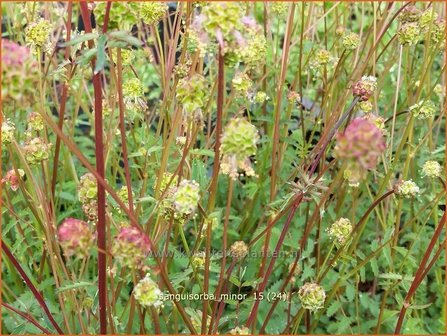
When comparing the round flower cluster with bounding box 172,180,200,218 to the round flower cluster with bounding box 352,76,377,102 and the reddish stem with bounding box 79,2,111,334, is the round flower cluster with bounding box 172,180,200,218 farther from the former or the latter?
the round flower cluster with bounding box 352,76,377,102

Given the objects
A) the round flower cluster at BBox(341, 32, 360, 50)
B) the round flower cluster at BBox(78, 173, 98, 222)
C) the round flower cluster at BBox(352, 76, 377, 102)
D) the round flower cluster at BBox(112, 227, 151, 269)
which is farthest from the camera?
the round flower cluster at BBox(341, 32, 360, 50)

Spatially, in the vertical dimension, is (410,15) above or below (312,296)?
above

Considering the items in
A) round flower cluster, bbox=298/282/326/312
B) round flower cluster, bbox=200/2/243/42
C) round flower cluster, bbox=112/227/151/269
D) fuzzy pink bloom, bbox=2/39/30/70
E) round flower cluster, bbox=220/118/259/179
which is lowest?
round flower cluster, bbox=298/282/326/312

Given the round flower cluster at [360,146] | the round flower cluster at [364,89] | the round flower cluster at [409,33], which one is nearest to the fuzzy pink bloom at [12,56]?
the round flower cluster at [360,146]

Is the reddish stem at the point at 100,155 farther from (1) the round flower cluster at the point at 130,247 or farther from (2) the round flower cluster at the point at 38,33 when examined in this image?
(2) the round flower cluster at the point at 38,33

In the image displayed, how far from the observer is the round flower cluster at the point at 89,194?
1.34m

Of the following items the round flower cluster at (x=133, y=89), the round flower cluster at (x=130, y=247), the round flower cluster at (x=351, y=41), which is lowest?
the round flower cluster at (x=130, y=247)

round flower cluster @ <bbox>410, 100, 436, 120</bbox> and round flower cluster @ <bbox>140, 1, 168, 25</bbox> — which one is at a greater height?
round flower cluster @ <bbox>140, 1, 168, 25</bbox>

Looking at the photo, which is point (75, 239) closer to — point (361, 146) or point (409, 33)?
point (361, 146)

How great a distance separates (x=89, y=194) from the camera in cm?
134

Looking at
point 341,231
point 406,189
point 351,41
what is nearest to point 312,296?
point 341,231

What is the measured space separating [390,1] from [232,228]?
0.99 metres

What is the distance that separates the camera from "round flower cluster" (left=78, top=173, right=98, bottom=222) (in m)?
1.34

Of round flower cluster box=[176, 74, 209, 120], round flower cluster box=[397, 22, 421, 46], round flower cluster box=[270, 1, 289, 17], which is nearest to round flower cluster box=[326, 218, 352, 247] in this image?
round flower cluster box=[397, 22, 421, 46]
